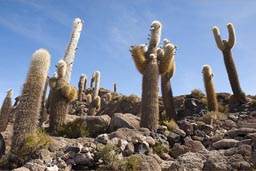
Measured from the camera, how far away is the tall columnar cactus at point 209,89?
1636 centimetres

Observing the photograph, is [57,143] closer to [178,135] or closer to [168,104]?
[178,135]

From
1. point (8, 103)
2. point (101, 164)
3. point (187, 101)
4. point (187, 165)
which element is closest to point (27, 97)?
point (101, 164)

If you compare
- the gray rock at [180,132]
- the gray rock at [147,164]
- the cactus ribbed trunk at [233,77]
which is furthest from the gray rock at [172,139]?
the cactus ribbed trunk at [233,77]

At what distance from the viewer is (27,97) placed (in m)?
10.2

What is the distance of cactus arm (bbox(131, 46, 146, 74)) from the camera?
1291 cm

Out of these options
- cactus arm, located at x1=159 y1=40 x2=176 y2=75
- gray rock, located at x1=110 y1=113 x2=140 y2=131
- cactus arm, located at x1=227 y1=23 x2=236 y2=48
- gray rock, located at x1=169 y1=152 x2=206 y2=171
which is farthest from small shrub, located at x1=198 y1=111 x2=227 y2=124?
gray rock, located at x1=169 y1=152 x2=206 y2=171

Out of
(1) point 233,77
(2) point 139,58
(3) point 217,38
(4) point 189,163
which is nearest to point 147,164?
(4) point 189,163

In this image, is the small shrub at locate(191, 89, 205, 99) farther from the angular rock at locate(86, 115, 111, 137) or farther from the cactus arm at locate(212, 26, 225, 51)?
the angular rock at locate(86, 115, 111, 137)

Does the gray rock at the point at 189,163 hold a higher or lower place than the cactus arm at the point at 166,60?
lower

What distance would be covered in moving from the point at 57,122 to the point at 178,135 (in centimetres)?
479

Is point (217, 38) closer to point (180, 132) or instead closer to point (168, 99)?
point (168, 99)

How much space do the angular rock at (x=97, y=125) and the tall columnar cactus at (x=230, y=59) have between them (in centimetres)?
830

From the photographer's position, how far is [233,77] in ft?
57.3

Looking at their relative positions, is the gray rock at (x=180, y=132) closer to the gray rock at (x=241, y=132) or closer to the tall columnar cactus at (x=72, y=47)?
the gray rock at (x=241, y=132)
